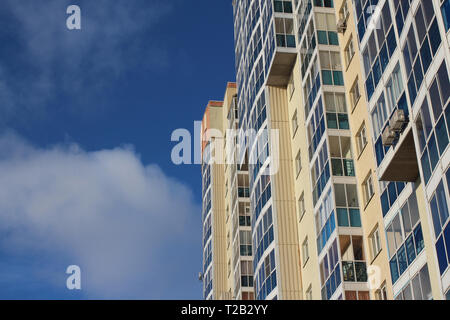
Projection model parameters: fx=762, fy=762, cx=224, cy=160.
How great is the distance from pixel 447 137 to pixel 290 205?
71.0 feet

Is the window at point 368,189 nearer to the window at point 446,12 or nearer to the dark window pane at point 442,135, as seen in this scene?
the dark window pane at point 442,135

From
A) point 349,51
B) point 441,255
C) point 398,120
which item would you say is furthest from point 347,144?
point 441,255

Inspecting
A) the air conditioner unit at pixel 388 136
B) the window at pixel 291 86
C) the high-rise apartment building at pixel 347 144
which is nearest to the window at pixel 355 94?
the high-rise apartment building at pixel 347 144

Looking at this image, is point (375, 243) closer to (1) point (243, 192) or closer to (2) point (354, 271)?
(2) point (354, 271)

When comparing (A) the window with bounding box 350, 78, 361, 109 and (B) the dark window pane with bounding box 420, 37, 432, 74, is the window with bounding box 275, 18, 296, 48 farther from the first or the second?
(B) the dark window pane with bounding box 420, 37, 432, 74

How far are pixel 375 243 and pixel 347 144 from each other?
5.75 m

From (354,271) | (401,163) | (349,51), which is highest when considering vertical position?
(349,51)

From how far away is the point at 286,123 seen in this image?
4456 centimetres

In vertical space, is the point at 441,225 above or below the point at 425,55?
below

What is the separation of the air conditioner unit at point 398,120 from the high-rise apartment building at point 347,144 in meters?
0.04

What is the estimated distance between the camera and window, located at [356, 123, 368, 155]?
112 feet

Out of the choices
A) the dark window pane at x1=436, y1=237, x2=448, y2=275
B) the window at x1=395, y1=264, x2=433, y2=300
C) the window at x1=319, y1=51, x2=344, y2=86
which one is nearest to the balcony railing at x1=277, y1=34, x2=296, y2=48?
the window at x1=319, y1=51, x2=344, y2=86

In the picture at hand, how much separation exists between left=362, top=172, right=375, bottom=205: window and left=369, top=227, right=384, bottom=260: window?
1605 mm

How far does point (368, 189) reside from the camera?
33.2 m
